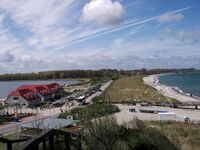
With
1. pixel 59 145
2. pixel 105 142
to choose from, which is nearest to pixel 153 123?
pixel 105 142

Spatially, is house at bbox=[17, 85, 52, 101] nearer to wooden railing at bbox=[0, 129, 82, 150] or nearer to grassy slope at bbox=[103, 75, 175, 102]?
grassy slope at bbox=[103, 75, 175, 102]

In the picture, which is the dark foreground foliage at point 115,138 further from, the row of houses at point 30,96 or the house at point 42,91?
the house at point 42,91

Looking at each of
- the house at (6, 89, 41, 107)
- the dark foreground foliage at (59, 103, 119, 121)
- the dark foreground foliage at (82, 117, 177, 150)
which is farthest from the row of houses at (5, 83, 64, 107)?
the dark foreground foliage at (82, 117, 177, 150)

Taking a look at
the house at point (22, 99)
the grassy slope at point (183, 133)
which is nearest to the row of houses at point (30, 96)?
the house at point (22, 99)

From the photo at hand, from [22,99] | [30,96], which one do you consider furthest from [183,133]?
[30,96]

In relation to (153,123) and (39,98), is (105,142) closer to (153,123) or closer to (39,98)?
(153,123)
